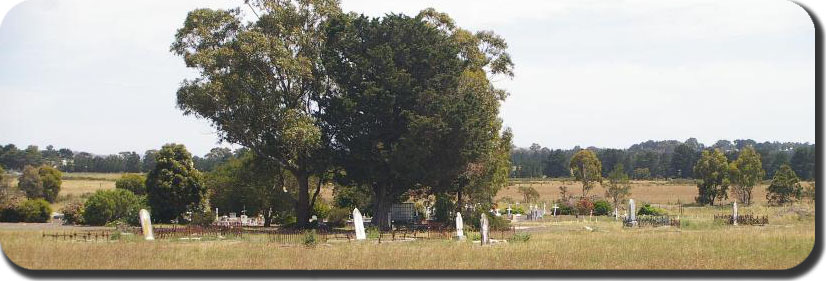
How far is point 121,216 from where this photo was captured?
47.5m

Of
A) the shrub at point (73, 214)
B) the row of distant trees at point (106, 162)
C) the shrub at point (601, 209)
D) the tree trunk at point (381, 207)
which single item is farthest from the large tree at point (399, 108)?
the row of distant trees at point (106, 162)

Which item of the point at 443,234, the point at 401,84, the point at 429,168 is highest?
the point at 401,84

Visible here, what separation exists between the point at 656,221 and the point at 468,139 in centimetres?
1168

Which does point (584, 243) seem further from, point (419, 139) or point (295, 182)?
point (295, 182)

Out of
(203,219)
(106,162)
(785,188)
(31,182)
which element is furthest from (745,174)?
(106,162)

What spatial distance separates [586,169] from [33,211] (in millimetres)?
47231

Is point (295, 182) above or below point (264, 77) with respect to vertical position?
below

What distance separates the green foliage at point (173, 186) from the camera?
49.0 metres

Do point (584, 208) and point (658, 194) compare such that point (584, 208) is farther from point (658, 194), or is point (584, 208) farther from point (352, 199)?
point (658, 194)

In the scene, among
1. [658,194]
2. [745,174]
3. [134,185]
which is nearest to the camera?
[134,185]

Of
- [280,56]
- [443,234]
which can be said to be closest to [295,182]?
[280,56]

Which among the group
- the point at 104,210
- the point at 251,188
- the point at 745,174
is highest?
the point at 745,174

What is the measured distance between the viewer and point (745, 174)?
7181cm

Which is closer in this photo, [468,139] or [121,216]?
[468,139]
